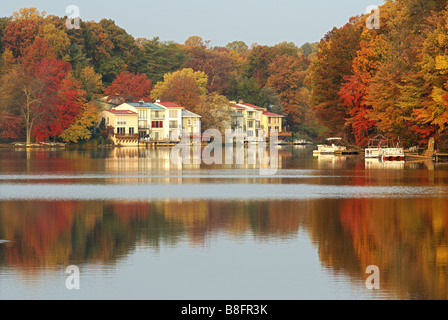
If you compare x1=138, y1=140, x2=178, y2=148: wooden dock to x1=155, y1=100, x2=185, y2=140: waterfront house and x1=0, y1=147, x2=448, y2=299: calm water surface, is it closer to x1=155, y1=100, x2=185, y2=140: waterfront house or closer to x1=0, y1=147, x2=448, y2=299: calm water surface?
x1=155, y1=100, x2=185, y2=140: waterfront house

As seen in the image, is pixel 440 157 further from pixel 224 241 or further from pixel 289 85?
pixel 289 85

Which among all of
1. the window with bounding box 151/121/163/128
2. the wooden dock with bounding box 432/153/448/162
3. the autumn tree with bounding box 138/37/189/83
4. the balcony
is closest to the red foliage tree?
the balcony

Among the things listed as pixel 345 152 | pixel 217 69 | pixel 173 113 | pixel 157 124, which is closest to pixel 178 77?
pixel 173 113

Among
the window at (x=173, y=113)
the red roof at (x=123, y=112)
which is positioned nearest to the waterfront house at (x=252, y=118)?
the window at (x=173, y=113)

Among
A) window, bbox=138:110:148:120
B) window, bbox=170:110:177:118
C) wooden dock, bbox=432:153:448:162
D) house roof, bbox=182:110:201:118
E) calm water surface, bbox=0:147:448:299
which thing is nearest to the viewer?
calm water surface, bbox=0:147:448:299

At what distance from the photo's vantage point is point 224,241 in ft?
58.0

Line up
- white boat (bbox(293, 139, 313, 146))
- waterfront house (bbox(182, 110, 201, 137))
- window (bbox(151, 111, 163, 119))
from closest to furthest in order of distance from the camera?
window (bbox(151, 111, 163, 119)) → waterfront house (bbox(182, 110, 201, 137)) → white boat (bbox(293, 139, 313, 146))

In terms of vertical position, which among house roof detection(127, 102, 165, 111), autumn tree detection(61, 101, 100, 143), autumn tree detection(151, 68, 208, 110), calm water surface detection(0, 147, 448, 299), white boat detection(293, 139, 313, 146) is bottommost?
calm water surface detection(0, 147, 448, 299)

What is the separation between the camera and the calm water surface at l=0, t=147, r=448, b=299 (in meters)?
12.9

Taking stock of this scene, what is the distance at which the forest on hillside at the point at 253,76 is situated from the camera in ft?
193

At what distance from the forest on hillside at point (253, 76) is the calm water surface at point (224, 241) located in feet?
89.2

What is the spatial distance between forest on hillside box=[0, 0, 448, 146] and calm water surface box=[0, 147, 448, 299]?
89.2ft

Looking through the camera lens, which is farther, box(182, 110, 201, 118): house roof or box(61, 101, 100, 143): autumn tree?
box(182, 110, 201, 118): house roof
